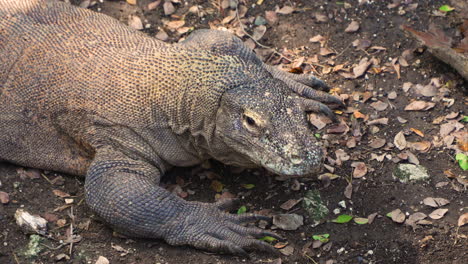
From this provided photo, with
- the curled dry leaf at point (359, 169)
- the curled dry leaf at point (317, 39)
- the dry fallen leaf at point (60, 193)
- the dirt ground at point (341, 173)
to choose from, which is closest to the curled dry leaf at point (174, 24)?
the dirt ground at point (341, 173)

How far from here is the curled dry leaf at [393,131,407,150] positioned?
6363mm

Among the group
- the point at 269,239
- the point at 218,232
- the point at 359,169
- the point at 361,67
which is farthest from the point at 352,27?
the point at 218,232

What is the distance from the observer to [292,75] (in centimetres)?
710

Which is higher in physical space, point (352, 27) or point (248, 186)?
point (352, 27)

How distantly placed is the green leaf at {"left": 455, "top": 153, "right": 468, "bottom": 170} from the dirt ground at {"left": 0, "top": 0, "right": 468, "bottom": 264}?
0.22 ft

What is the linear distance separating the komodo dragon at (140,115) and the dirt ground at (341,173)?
23 cm

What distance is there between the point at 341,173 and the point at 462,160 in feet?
3.83

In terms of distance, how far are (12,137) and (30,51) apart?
86cm

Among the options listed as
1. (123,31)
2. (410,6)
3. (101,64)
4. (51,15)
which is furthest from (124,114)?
(410,6)

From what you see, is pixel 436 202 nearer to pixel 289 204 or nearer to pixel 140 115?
pixel 289 204

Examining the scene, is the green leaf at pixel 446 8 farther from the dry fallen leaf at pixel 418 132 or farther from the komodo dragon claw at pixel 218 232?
the komodo dragon claw at pixel 218 232

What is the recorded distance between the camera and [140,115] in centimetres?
581

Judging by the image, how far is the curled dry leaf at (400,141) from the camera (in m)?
6.36

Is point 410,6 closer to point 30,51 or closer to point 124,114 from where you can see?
point 124,114
